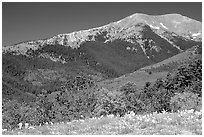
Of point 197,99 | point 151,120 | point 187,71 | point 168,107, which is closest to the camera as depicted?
point 151,120

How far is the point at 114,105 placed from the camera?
73.8m

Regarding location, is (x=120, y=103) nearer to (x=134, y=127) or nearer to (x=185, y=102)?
(x=185, y=102)

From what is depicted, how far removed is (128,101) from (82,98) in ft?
77.1

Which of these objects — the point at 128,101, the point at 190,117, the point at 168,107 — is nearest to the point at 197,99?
the point at 168,107

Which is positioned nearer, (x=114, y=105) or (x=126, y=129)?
(x=126, y=129)

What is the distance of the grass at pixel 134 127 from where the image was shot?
13.5 m

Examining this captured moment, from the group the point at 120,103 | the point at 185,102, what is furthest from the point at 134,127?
the point at 120,103

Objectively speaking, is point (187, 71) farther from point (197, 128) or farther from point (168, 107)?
point (197, 128)

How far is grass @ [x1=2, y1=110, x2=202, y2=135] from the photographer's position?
44.4 feet

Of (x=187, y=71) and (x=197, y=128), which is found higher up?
(x=187, y=71)

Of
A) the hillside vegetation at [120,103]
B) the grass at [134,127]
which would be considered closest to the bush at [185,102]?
the hillside vegetation at [120,103]

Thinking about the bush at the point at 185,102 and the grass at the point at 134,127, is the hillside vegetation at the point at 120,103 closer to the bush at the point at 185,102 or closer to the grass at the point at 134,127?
the bush at the point at 185,102

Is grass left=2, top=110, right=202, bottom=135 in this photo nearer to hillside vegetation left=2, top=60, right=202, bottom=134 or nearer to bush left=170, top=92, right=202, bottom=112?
bush left=170, top=92, right=202, bottom=112

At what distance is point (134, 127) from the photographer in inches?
569
